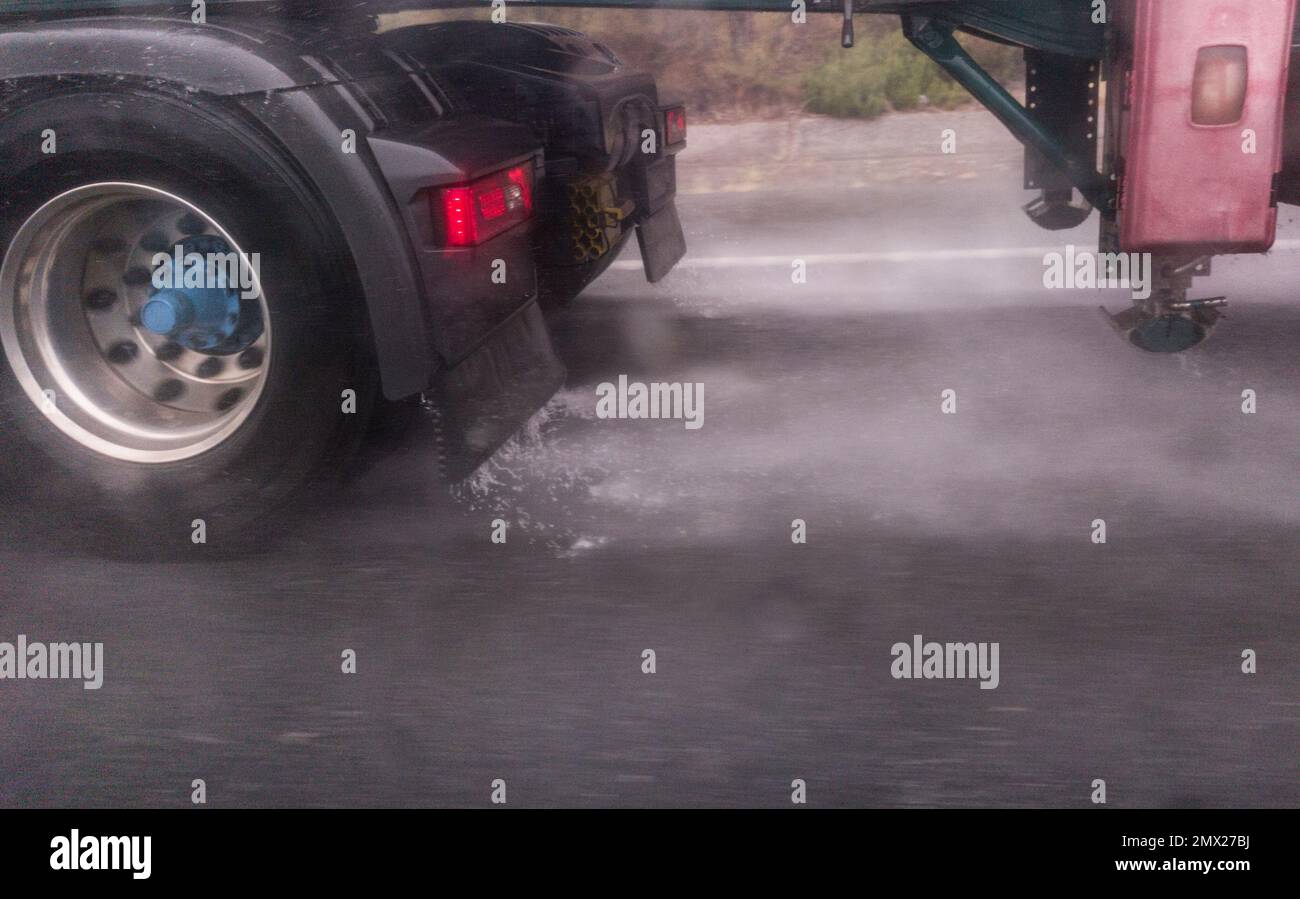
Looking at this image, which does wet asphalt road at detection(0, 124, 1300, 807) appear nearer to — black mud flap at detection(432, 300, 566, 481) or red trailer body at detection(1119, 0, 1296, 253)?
black mud flap at detection(432, 300, 566, 481)

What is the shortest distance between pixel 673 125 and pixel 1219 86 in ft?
7.74

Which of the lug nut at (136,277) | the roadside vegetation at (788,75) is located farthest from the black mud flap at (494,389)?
the roadside vegetation at (788,75)

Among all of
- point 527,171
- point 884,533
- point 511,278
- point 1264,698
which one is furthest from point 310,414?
point 1264,698

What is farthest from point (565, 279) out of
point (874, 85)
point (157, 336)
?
point (874, 85)

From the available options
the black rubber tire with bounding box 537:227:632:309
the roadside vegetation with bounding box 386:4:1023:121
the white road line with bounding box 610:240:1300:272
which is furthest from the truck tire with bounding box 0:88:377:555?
the roadside vegetation with bounding box 386:4:1023:121

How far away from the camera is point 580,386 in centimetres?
510

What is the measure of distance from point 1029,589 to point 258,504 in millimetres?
2003

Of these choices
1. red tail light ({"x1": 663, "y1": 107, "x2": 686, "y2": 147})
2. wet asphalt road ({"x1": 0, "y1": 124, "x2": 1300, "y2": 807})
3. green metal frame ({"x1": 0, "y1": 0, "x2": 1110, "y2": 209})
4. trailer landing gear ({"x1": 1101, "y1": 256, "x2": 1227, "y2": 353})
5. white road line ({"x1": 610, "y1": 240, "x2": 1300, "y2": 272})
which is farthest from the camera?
white road line ({"x1": 610, "y1": 240, "x2": 1300, "y2": 272})

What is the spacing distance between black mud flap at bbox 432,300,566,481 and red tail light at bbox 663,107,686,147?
5.12ft

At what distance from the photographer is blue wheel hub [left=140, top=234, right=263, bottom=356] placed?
11.9ft

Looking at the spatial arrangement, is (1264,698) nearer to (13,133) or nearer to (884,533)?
(884,533)

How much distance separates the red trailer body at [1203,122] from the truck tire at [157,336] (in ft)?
6.90

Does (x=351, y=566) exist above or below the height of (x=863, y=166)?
above

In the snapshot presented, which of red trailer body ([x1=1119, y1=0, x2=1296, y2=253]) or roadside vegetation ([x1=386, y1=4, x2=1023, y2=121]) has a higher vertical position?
red trailer body ([x1=1119, y1=0, x2=1296, y2=253])
